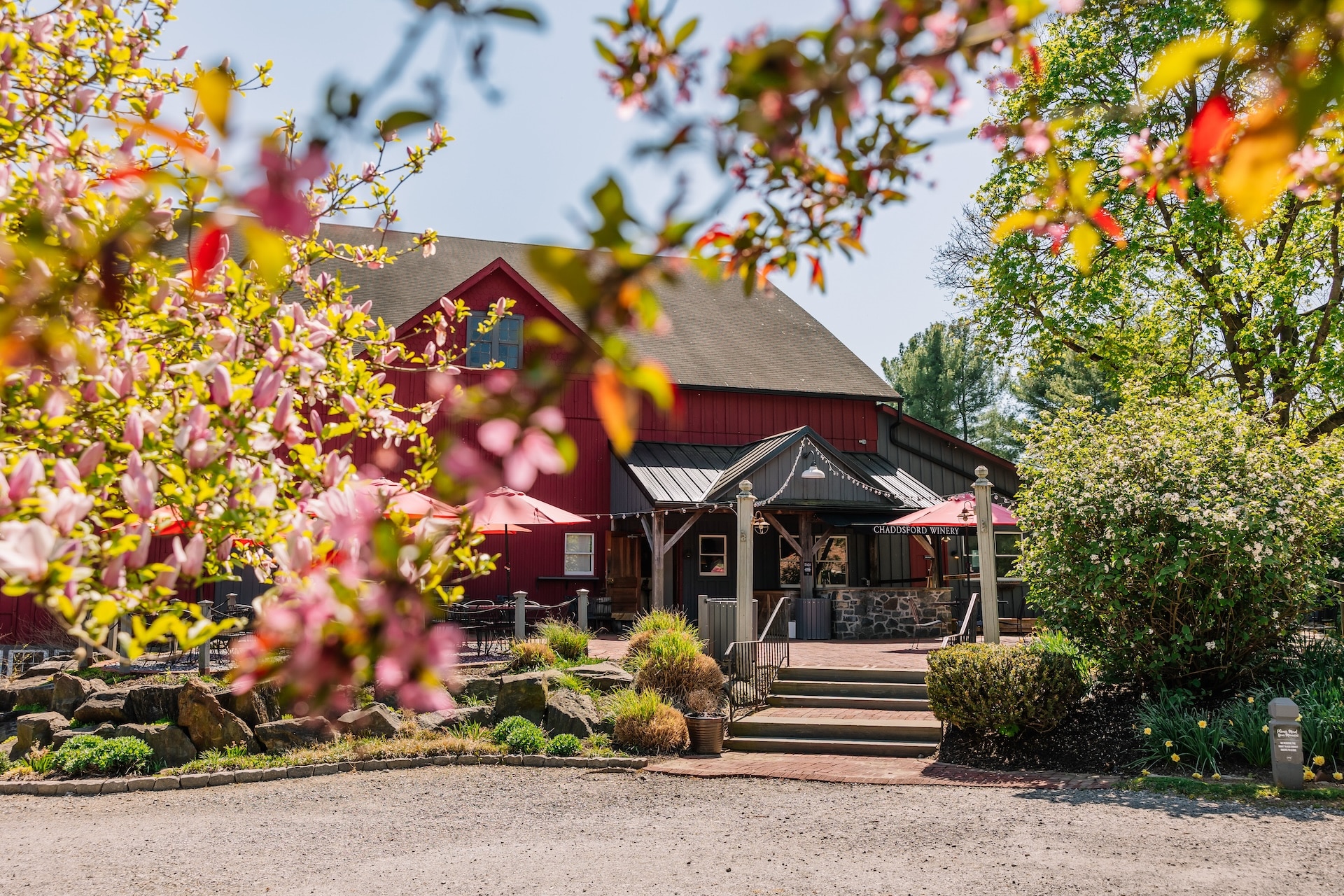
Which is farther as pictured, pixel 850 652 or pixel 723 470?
pixel 723 470

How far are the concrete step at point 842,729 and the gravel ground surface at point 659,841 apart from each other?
A: 1.62 m

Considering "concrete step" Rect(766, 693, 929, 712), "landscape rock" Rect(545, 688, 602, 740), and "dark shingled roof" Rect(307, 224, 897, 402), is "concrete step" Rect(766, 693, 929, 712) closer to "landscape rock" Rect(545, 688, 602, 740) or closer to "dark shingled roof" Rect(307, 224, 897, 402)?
"landscape rock" Rect(545, 688, 602, 740)

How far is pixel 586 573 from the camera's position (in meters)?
20.6

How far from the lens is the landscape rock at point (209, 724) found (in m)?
10.5

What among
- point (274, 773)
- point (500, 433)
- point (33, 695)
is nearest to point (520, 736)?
point (274, 773)

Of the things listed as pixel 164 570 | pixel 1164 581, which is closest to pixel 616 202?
pixel 164 570

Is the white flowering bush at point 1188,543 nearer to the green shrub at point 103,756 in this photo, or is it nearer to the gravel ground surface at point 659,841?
the gravel ground surface at point 659,841

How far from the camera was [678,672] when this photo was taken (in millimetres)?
11734

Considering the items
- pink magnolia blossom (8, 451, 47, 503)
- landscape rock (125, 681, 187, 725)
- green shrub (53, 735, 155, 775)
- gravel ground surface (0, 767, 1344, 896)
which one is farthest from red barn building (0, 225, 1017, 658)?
pink magnolia blossom (8, 451, 47, 503)

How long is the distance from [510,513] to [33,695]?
42.1 feet

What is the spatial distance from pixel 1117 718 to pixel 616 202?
10446mm

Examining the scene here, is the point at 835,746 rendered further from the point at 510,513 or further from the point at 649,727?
the point at 510,513

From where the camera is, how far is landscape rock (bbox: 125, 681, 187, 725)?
1092 centimetres

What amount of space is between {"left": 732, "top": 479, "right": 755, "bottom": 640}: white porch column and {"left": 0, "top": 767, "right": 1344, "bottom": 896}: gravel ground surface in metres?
3.32
